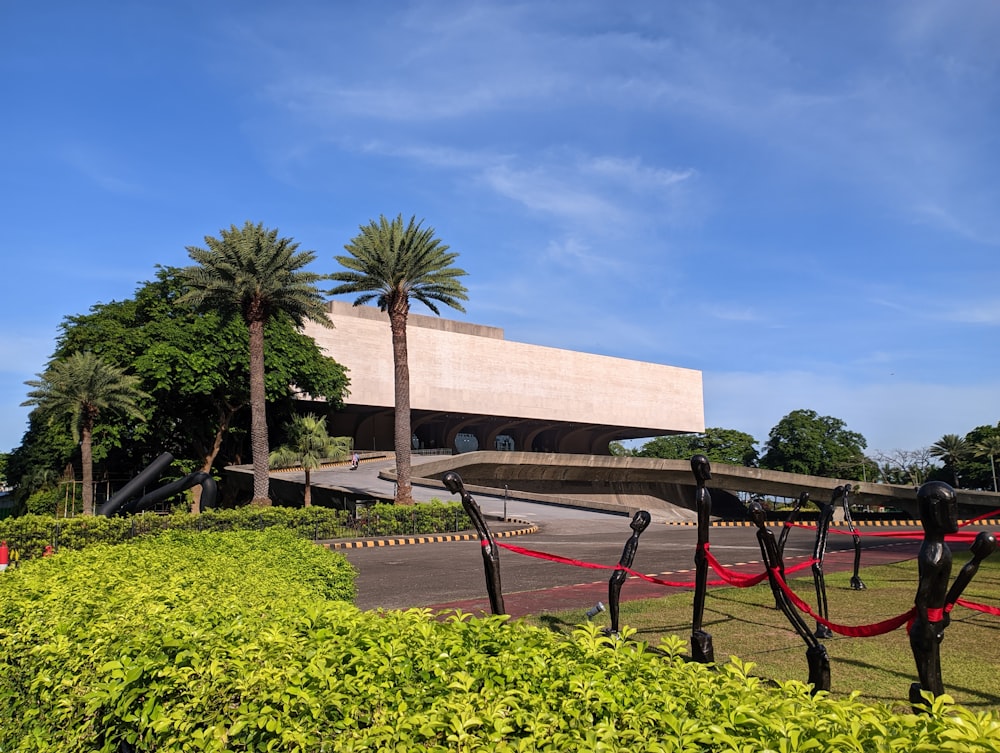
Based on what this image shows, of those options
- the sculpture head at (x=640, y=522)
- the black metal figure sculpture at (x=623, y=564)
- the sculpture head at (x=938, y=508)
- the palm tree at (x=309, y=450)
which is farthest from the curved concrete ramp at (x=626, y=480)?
the sculpture head at (x=938, y=508)

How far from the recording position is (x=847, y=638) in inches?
307

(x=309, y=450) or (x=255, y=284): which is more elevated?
(x=255, y=284)

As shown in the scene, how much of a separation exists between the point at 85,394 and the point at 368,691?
36.9 meters

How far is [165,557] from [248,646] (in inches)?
228

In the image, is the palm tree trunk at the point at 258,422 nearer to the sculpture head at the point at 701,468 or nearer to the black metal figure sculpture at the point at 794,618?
the sculpture head at the point at 701,468

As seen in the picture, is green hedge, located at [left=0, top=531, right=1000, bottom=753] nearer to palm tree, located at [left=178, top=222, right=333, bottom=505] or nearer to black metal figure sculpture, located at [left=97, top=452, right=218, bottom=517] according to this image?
black metal figure sculpture, located at [left=97, top=452, right=218, bottom=517]

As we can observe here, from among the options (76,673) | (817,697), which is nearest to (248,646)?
(76,673)

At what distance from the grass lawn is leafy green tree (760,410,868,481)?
3171 inches

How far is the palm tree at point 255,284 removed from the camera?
31.7 metres

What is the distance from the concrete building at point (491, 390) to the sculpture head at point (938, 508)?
170 feet

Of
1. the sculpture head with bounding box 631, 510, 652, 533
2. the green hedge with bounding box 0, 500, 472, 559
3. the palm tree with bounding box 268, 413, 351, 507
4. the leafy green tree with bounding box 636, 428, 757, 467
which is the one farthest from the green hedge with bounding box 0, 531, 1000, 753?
the leafy green tree with bounding box 636, 428, 757, 467

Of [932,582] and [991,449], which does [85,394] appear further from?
[991,449]

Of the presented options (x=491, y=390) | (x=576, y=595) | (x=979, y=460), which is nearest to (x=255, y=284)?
(x=576, y=595)

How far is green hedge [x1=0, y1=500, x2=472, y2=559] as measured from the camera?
21.2 meters
